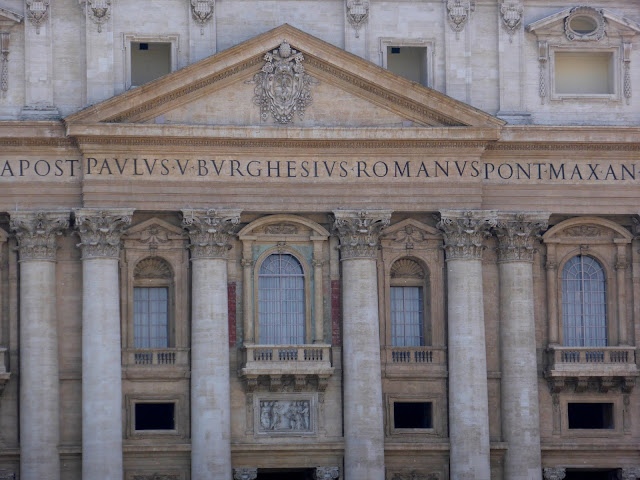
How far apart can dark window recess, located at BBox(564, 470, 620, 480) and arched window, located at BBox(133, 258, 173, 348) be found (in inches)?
504

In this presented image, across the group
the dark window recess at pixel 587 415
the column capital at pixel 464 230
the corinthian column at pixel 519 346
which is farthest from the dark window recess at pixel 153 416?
the dark window recess at pixel 587 415

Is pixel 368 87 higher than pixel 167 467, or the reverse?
pixel 368 87

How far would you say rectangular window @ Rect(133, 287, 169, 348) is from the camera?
2205 inches

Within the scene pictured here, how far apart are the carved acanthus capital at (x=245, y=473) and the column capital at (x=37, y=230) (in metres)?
8.10

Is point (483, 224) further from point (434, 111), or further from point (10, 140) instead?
point (10, 140)

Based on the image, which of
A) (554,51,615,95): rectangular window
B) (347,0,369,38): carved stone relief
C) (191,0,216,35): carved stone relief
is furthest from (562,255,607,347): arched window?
(191,0,216,35): carved stone relief

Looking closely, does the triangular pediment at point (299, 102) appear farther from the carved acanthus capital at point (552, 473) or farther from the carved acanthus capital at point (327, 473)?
the carved acanthus capital at point (552, 473)

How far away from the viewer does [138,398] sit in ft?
182

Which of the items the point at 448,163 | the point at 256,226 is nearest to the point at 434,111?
the point at 448,163

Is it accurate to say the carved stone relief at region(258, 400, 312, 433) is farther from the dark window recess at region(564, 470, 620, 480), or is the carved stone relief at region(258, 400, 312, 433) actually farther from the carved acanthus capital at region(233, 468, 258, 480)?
the dark window recess at region(564, 470, 620, 480)

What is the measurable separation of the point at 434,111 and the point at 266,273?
6814mm

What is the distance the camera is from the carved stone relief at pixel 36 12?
55.7 meters

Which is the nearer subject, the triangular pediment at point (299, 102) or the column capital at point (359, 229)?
the triangular pediment at point (299, 102)

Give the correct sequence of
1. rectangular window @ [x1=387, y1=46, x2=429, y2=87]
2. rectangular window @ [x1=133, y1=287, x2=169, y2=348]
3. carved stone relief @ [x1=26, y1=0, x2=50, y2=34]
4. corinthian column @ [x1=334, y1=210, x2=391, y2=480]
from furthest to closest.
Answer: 1. rectangular window @ [x1=387, y1=46, x2=429, y2=87]
2. rectangular window @ [x1=133, y1=287, x2=169, y2=348]
3. carved stone relief @ [x1=26, y1=0, x2=50, y2=34]
4. corinthian column @ [x1=334, y1=210, x2=391, y2=480]
